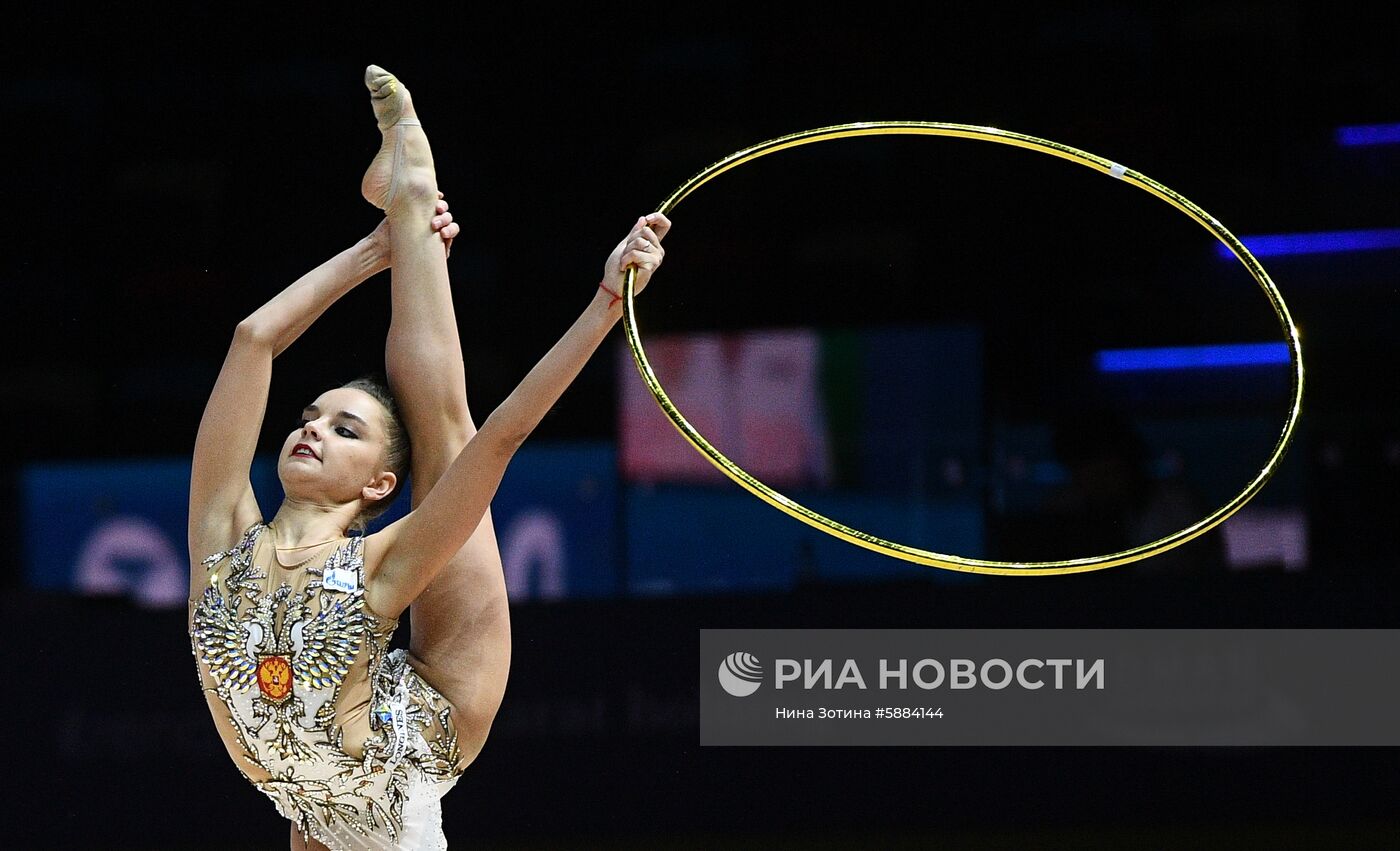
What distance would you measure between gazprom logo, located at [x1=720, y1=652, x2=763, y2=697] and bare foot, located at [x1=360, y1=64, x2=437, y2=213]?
1.69 meters

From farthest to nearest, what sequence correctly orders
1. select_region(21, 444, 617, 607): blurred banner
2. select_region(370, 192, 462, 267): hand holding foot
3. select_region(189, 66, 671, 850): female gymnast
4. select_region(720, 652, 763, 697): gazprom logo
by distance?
select_region(21, 444, 617, 607): blurred banner, select_region(720, 652, 763, 697): gazprom logo, select_region(370, 192, 462, 267): hand holding foot, select_region(189, 66, 671, 850): female gymnast

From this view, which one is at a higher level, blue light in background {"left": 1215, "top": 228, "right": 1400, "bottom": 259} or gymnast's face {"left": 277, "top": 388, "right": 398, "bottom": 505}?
blue light in background {"left": 1215, "top": 228, "right": 1400, "bottom": 259}

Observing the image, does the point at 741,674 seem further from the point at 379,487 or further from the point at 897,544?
the point at 379,487

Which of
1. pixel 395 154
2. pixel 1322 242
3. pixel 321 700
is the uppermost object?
pixel 1322 242

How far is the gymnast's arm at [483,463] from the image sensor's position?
2.05 meters

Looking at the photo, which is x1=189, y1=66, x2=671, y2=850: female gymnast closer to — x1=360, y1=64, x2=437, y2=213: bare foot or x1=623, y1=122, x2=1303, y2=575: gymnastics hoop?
x1=360, y1=64, x2=437, y2=213: bare foot

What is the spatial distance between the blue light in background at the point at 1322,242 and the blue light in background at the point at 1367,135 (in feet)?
0.80

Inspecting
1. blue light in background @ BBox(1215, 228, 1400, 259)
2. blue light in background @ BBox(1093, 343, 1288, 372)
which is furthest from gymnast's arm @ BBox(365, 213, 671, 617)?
blue light in background @ BBox(1215, 228, 1400, 259)

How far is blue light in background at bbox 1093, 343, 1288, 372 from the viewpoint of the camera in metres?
4.43

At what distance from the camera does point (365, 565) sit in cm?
220

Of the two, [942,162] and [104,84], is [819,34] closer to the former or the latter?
[942,162]

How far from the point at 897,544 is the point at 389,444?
0.89 meters

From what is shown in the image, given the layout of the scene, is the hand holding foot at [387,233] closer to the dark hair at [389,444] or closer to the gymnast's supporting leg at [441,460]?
the gymnast's supporting leg at [441,460]

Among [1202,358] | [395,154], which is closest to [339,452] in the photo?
[395,154]
